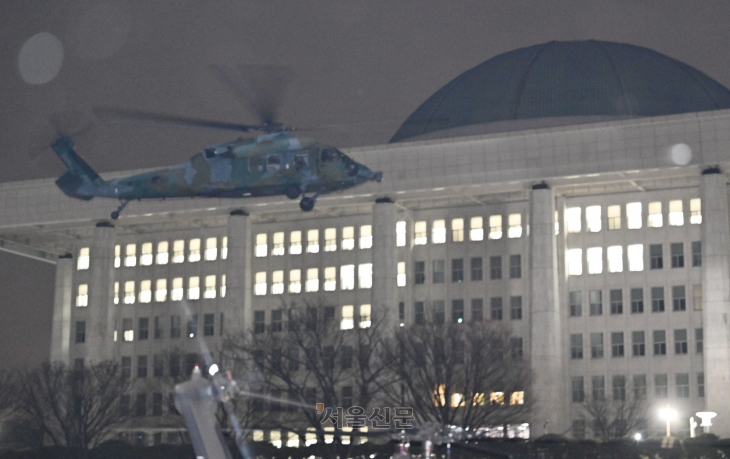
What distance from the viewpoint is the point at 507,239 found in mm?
109812

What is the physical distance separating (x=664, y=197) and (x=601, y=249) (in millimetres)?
6956

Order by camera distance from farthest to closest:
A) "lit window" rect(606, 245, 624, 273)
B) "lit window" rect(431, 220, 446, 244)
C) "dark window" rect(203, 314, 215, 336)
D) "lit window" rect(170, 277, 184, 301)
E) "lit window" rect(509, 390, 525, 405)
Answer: "lit window" rect(170, 277, 184, 301) → "dark window" rect(203, 314, 215, 336) → "lit window" rect(431, 220, 446, 244) → "lit window" rect(606, 245, 624, 273) → "lit window" rect(509, 390, 525, 405)

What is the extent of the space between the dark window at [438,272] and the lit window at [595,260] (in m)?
13.2

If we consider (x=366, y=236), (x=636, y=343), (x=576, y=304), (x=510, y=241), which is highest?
(x=366, y=236)

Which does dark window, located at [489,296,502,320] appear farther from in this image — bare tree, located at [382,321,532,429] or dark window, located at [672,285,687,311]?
bare tree, located at [382,321,532,429]

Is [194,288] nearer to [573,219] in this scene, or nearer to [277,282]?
[277,282]

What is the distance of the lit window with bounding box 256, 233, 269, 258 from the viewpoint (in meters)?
120

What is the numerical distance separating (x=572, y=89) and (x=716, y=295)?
3001cm

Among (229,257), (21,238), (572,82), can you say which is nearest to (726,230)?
(572,82)

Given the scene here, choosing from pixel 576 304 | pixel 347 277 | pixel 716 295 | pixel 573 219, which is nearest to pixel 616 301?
pixel 576 304

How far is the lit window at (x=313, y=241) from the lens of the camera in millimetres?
117438

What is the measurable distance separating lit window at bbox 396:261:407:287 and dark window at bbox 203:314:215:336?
2020cm

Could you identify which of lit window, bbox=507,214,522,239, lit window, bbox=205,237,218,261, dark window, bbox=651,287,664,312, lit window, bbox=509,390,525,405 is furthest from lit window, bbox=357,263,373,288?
dark window, bbox=651,287,664,312

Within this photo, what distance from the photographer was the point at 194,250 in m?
123
